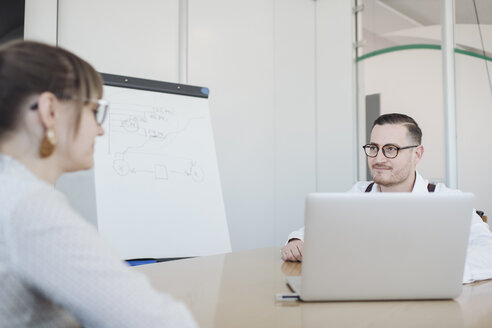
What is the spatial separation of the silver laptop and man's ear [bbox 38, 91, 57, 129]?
54 centimetres

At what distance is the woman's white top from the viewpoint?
0.60 metres

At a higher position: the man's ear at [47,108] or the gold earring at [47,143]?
the man's ear at [47,108]

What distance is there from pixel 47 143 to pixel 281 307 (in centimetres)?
61

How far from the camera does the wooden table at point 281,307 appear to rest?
0.89 metres

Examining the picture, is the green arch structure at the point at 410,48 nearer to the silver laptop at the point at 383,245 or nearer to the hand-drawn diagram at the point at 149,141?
the hand-drawn diagram at the point at 149,141

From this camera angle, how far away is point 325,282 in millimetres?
1006

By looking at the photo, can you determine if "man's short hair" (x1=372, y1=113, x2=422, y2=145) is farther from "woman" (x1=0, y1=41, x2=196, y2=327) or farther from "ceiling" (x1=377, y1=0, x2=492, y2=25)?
"ceiling" (x1=377, y1=0, x2=492, y2=25)

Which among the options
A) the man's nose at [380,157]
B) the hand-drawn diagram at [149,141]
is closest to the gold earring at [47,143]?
the hand-drawn diagram at [149,141]

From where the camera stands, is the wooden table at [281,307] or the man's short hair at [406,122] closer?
the wooden table at [281,307]

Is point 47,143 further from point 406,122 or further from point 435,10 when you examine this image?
point 435,10

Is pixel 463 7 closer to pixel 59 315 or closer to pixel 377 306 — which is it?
pixel 377 306

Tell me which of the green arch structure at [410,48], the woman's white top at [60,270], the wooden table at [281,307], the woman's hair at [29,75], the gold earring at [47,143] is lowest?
the wooden table at [281,307]

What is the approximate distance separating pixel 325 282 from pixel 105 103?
0.63m

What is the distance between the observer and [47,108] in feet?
2.29
